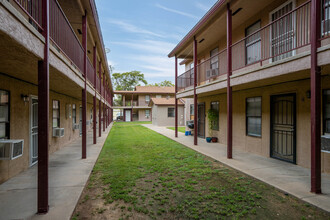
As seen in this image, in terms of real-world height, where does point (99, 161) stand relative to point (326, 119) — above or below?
below

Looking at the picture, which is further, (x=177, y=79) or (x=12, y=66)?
(x=177, y=79)

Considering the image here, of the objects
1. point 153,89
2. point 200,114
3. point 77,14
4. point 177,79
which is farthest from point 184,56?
point 153,89

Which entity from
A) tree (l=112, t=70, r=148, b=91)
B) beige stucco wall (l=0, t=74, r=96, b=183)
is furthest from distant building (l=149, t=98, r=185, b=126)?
tree (l=112, t=70, r=148, b=91)

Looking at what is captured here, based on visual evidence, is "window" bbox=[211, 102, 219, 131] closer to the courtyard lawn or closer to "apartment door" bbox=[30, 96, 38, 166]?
the courtyard lawn

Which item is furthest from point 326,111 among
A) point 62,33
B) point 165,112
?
point 165,112

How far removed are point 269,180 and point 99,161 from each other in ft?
17.4

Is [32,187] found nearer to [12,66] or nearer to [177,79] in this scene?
[12,66]

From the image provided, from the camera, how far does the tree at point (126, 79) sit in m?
55.0

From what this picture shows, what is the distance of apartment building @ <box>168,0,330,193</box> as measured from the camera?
3967 millimetres

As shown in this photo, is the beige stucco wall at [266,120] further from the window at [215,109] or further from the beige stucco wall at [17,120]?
the beige stucco wall at [17,120]

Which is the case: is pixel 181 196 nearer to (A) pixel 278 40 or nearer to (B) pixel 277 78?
(B) pixel 277 78

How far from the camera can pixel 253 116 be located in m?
8.07

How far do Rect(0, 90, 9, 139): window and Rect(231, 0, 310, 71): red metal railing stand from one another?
22.7 ft

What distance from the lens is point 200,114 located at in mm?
13211
